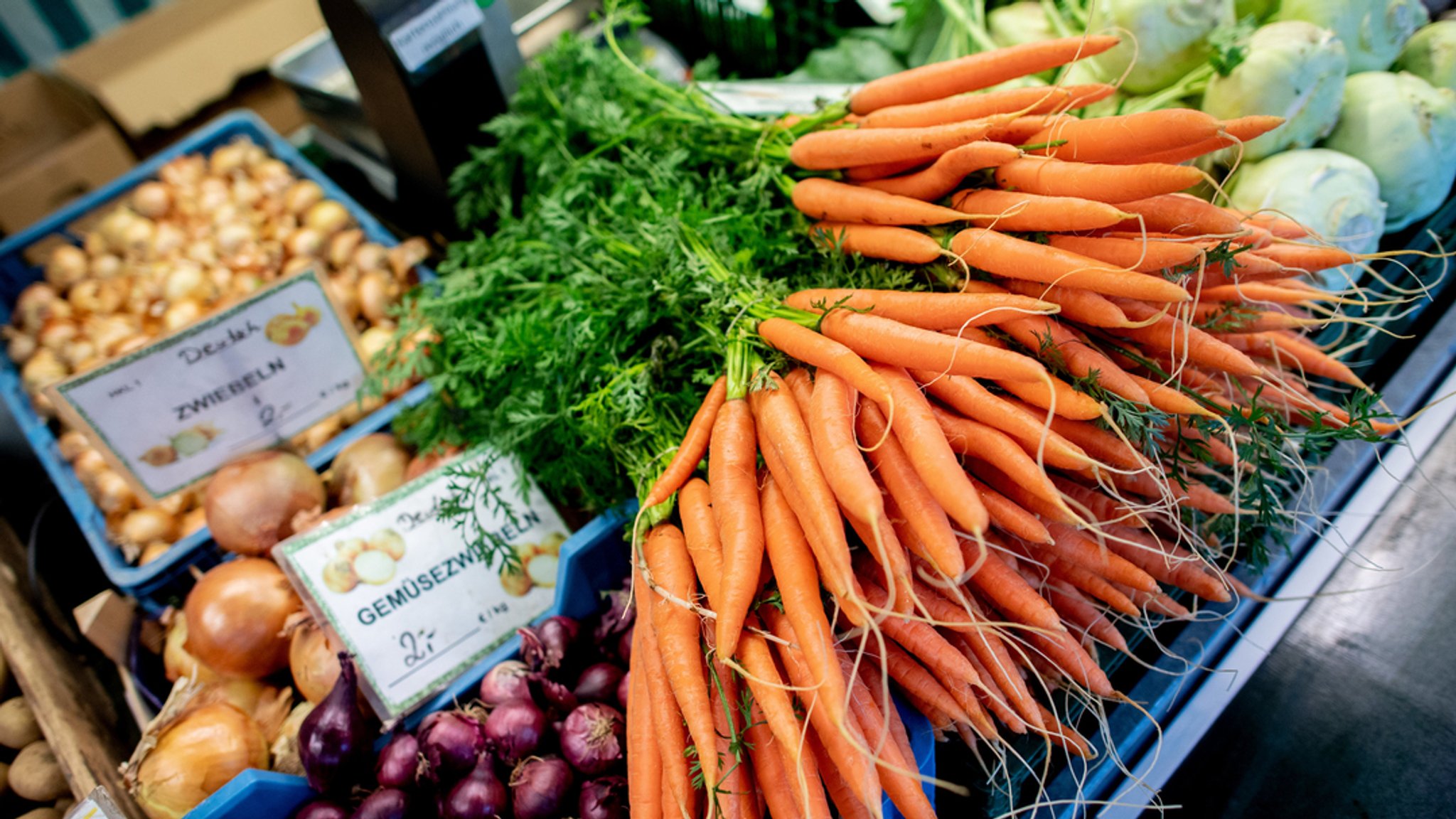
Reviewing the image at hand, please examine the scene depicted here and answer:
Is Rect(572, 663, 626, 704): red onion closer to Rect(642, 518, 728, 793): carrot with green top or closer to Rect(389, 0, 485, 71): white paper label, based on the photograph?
Rect(642, 518, 728, 793): carrot with green top

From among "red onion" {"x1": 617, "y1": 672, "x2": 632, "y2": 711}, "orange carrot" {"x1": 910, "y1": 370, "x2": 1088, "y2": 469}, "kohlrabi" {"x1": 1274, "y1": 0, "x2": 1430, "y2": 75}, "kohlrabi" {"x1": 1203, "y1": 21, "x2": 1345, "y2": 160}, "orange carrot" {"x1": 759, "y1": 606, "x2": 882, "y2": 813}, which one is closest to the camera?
"orange carrot" {"x1": 759, "y1": 606, "x2": 882, "y2": 813}

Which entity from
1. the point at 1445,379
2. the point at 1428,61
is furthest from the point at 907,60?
the point at 1445,379

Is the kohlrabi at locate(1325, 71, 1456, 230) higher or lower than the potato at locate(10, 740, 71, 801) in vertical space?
higher

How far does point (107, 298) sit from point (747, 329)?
2.28 meters

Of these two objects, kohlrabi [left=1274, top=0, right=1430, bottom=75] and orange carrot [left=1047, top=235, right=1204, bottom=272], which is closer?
orange carrot [left=1047, top=235, right=1204, bottom=272]

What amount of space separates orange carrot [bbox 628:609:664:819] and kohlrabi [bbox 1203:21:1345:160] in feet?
5.82

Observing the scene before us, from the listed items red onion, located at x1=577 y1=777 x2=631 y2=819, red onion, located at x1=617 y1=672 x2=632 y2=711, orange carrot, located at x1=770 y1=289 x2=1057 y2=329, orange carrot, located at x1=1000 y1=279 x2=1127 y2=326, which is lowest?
red onion, located at x1=577 y1=777 x2=631 y2=819

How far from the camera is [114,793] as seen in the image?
4.62 ft

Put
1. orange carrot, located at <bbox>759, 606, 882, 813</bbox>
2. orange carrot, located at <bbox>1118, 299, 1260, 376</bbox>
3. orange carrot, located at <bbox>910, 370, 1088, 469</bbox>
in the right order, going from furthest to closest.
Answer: orange carrot, located at <bbox>1118, 299, 1260, 376</bbox> → orange carrot, located at <bbox>910, 370, 1088, 469</bbox> → orange carrot, located at <bbox>759, 606, 882, 813</bbox>

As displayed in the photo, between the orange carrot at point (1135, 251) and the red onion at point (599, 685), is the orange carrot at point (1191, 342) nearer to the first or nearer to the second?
the orange carrot at point (1135, 251)

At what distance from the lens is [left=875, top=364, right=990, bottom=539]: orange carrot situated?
Answer: 1.01 m

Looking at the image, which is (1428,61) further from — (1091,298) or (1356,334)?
(1091,298)

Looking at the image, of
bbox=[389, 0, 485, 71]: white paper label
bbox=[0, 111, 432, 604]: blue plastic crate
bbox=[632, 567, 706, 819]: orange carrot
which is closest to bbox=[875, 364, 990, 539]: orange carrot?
bbox=[632, 567, 706, 819]: orange carrot

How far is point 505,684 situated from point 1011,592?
38.9 inches
